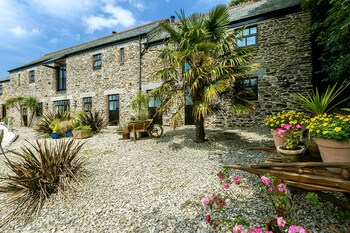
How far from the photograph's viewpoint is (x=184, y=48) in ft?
16.2

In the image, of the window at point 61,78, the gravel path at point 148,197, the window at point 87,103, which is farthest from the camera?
the window at point 61,78

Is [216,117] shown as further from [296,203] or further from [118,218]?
[118,218]

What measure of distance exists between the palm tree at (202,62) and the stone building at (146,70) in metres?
1.02

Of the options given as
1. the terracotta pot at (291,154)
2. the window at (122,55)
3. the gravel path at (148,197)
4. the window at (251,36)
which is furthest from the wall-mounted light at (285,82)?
the window at (122,55)

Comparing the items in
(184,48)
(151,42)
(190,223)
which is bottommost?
(190,223)

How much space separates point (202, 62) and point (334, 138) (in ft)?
12.1

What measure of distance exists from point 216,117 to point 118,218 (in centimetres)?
758

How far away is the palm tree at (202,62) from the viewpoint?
15.1 feet

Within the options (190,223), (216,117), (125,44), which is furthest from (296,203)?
(125,44)

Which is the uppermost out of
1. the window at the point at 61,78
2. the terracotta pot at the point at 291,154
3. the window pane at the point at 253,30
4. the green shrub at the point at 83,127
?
the window pane at the point at 253,30

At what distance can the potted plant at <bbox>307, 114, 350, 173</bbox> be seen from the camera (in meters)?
1.80

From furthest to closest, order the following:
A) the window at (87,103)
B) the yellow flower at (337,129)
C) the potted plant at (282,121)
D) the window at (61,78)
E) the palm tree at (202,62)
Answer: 1. the window at (61,78)
2. the window at (87,103)
3. the palm tree at (202,62)
4. the potted plant at (282,121)
5. the yellow flower at (337,129)

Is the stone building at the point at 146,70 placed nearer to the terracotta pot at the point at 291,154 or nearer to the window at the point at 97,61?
the window at the point at 97,61

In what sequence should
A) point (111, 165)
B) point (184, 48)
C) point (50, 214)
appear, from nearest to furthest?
1. point (50, 214)
2. point (111, 165)
3. point (184, 48)
